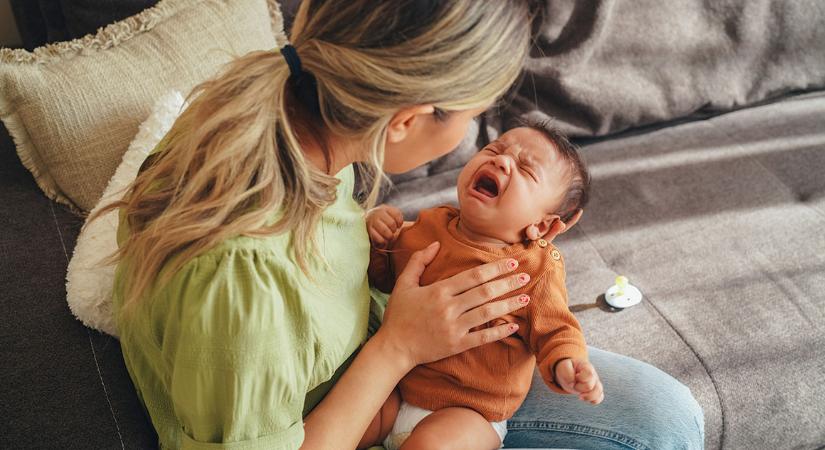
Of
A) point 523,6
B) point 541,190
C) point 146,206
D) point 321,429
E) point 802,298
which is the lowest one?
point 802,298

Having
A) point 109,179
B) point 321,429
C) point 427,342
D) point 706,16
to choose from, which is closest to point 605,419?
point 427,342

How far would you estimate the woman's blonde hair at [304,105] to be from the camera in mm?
795

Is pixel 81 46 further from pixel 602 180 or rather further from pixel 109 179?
pixel 602 180

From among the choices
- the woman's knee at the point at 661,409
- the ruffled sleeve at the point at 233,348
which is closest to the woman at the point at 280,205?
the ruffled sleeve at the point at 233,348

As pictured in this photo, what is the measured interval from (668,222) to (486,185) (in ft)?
2.29

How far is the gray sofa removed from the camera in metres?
0.95

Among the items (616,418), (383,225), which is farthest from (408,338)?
(616,418)

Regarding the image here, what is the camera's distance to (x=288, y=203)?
2.85 feet

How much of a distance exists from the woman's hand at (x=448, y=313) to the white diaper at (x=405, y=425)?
4.0 inches

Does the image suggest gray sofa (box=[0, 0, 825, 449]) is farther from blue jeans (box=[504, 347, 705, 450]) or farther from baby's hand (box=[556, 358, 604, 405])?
baby's hand (box=[556, 358, 604, 405])

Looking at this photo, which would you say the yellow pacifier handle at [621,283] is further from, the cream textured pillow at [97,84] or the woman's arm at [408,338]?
the cream textured pillow at [97,84]

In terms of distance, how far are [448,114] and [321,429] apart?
460mm

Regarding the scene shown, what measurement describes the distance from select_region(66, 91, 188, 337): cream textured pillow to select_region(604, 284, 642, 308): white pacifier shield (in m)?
0.93

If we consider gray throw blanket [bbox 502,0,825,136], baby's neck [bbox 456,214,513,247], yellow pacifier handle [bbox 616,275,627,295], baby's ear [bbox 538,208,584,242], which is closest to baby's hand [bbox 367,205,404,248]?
baby's neck [bbox 456,214,513,247]
